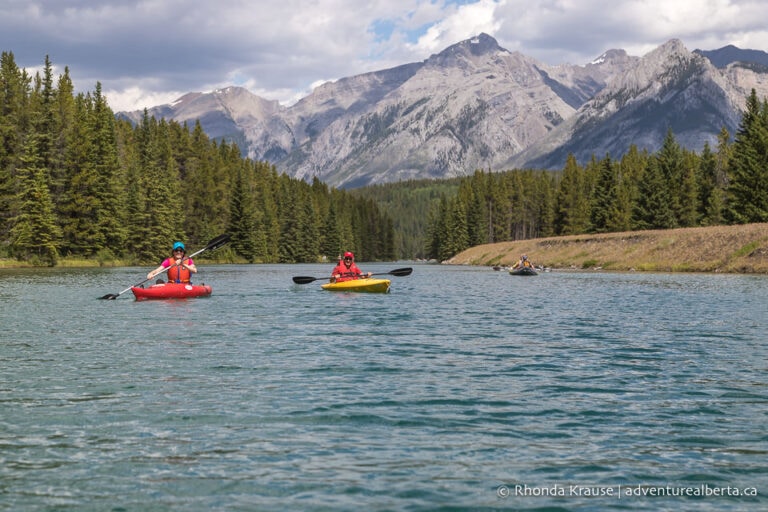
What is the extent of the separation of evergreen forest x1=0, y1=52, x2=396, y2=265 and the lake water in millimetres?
57114

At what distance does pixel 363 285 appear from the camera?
122 ft

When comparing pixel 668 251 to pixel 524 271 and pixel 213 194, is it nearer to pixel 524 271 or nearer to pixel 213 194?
pixel 524 271

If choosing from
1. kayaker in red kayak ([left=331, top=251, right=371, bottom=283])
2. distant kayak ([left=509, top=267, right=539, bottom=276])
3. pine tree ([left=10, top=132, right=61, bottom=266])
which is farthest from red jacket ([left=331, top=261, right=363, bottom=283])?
pine tree ([left=10, top=132, right=61, bottom=266])

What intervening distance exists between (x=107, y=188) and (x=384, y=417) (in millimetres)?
79703

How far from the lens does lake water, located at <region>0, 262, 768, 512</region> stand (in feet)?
23.6

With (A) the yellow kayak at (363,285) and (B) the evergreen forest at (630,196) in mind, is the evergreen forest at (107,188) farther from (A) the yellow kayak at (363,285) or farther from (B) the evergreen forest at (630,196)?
(A) the yellow kayak at (363,285)

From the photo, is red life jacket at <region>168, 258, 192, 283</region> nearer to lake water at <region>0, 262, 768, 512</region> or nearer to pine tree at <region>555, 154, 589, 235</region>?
lake water at <region>0, 262, 768, 512</region>

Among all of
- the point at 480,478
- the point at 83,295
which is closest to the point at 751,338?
the point at 480,478

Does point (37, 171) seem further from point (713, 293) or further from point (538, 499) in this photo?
point (538, 499)

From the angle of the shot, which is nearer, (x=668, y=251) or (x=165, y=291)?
(x=165, y=291)

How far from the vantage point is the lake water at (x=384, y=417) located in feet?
23.6

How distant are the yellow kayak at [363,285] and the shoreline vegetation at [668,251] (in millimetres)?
31810

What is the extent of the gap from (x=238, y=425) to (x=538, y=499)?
458 centimetres

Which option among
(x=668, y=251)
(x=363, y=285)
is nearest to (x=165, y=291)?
(x=363, y=285)
